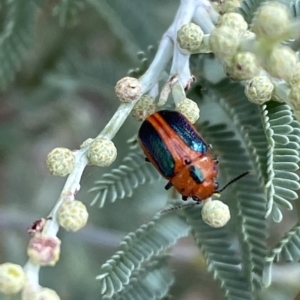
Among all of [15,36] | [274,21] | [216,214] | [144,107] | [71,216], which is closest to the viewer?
[274,21]

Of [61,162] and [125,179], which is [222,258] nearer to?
[125,179]

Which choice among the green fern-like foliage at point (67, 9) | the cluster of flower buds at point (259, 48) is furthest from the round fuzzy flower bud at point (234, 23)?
the green fern-like foliage at point (67, 9)

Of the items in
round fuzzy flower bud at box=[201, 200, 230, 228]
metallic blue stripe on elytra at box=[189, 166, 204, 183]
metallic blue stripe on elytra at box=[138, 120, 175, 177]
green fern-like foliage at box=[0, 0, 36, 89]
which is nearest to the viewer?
round fuzzy flower bud at box=[201, 200, 230, 228]

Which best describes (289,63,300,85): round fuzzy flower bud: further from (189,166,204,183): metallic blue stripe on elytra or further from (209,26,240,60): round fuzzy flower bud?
(189,166,204,183): metallic blue stripe on elytra

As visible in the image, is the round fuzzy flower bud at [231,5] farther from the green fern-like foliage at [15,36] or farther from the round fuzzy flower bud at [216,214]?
the green fern-like foliage at [15,36]

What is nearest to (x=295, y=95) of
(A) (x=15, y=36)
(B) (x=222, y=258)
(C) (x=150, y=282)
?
(B) (x=222, y=258)

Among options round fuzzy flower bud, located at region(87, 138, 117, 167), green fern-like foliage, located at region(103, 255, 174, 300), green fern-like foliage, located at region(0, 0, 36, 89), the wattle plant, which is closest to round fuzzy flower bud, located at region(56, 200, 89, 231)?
the wattle plant

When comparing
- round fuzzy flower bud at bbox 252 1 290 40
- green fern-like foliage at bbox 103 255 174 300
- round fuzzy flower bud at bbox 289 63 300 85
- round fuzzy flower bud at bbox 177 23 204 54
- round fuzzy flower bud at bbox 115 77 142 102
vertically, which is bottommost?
green fern-like foliage at bbox 103 255 174 300

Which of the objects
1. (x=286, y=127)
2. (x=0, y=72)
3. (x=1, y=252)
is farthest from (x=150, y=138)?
(x=1, y=252)
